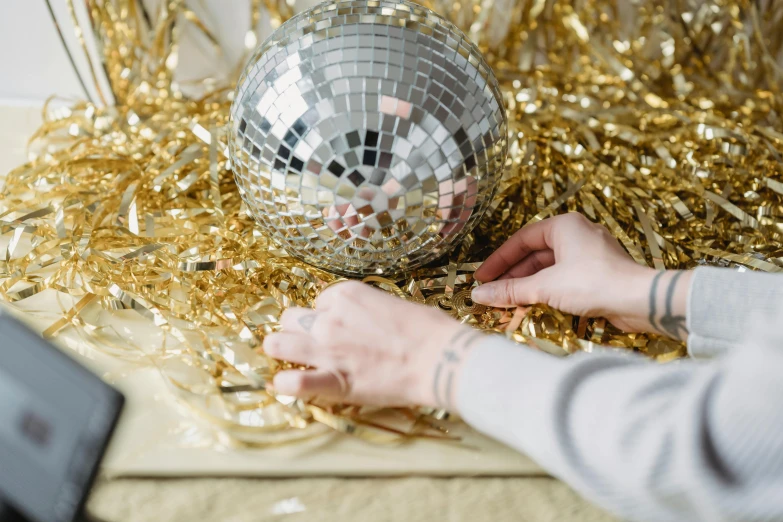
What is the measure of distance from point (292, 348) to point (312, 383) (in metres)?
0.05

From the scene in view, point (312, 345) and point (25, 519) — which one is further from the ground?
point (312, 345)

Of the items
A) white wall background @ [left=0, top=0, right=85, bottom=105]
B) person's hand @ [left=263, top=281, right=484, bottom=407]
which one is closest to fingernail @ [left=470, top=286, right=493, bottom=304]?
person's hand @ [left=263, top=281, right=484, bottom=407]

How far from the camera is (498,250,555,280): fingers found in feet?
2.23

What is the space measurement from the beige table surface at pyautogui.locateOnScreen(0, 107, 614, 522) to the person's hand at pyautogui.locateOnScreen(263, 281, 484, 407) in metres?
0.07

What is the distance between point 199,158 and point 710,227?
2.08ft

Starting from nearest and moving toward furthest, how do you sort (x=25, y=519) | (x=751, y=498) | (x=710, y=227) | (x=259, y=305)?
1. (x=751, y=498)
2. (x=25, y=519)
3. (x=259, y=305)
4. (x=710, y=227)

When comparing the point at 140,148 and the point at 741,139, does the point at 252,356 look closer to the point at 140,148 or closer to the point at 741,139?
the point at 140,148

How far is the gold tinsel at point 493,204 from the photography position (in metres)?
0.62

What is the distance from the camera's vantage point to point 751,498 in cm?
40

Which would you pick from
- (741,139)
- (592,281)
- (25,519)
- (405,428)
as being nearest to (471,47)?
→ (592,281)

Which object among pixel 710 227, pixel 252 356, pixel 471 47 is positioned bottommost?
pixel 252 356

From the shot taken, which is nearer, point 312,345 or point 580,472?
point 580,472

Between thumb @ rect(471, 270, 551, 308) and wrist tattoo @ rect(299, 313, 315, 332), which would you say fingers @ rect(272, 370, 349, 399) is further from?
thumb @ rect(471, 270, 551, 308)

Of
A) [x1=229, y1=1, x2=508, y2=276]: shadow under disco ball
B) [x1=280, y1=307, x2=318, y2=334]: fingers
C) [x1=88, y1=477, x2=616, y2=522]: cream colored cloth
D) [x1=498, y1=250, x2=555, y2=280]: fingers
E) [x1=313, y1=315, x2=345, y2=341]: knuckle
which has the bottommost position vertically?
[x1=88, y1=477, x2=616, y2=522]: cream colored cloth
